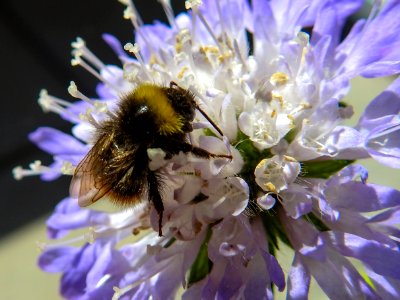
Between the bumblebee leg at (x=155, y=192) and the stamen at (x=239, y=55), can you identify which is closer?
the bumblebee leg at (x=155, y=192)

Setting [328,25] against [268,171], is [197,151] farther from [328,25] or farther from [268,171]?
[328,25]

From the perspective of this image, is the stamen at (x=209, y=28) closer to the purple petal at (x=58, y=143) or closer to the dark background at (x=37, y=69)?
the purple petal at (x=58, y=143)

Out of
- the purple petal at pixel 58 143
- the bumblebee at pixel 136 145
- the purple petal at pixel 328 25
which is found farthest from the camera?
the purple petal at pixel 58 143

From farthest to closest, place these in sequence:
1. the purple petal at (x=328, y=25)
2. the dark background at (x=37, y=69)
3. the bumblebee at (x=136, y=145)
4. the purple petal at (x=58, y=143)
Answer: the dark background at (x=37, y=69) < the purple petal at (x=58, y=143) < the purple petal at (x=328, y=25) < the bumblebee at (x=136, y=145)

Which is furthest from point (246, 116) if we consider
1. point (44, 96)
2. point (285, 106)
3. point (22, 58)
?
point (22, 58)

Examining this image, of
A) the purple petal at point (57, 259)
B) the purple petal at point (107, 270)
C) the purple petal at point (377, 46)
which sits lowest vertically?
the purple petal at point (107, 270)

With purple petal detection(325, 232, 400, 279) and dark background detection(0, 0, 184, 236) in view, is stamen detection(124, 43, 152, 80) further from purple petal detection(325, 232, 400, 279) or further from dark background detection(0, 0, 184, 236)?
dark background detection(0, 0, 184, 236)

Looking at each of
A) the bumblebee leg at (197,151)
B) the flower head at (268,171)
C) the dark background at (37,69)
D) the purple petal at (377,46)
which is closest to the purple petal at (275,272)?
the flower head at (268,171)
